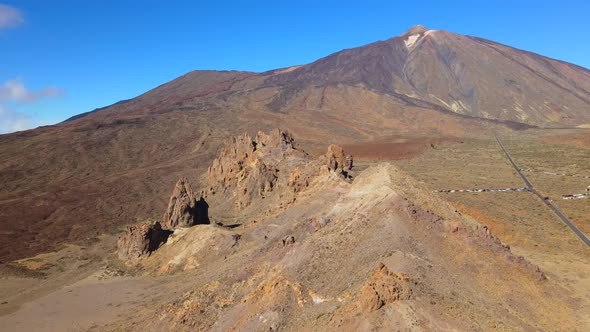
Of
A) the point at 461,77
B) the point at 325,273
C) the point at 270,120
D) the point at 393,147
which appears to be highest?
the point at 461,77

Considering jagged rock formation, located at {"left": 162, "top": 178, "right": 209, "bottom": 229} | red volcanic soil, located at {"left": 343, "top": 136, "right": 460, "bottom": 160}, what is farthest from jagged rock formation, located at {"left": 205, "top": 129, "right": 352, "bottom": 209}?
red volcanic soil, located at {"left": 343, "top": 136, "right": 460, "bottom": 160}

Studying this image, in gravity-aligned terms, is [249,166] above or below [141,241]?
above

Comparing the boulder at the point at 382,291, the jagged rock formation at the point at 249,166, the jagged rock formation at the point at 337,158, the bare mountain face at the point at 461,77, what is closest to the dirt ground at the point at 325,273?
the boulder at the point at 382,291

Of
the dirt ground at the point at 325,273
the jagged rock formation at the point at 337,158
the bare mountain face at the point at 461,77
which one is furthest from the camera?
the bare mountain face at the point at 461,77

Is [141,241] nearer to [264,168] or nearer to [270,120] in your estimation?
[264,168]

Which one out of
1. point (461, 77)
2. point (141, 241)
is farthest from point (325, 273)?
point (461, 77)

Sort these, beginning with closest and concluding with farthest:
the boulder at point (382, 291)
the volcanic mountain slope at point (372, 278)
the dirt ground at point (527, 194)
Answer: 1. the boulder at point (382, 291)
2. the volcanic mountain slope at point (372, 278)
3. the dirt ground at point (527, 194)

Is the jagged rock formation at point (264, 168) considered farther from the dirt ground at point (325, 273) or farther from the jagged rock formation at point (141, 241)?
the jagged rock formation at point (141, 241)

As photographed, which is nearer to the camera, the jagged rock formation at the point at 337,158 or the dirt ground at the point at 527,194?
the dirt ground at the point at 527,194
